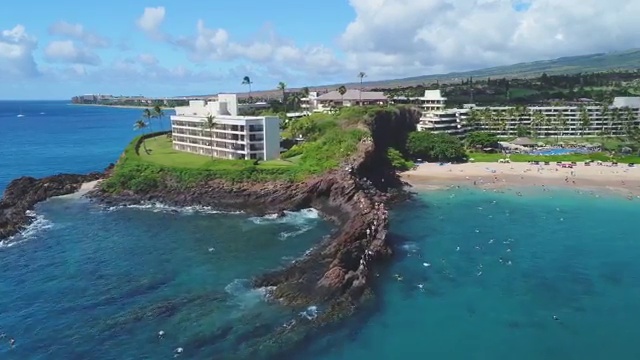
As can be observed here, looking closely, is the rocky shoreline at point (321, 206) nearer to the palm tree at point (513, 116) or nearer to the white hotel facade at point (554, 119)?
the white hotel facade at point (554, 119)

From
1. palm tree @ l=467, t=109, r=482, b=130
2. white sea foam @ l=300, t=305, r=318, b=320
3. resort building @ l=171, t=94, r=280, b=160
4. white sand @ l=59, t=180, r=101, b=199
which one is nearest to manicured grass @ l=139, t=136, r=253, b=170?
resort building @ l=171, t=94, r=280, b=160

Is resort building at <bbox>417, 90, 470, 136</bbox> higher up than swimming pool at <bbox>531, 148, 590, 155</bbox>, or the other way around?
resort building at <bbox>417, 90, 470, 136</bbox>

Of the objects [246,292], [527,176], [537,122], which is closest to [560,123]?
[537,122]

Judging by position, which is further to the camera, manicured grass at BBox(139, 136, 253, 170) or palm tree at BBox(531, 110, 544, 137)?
palm tree at BBox(531, 110, 544, 137)

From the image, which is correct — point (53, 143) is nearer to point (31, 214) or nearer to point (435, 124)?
point (31, 214)

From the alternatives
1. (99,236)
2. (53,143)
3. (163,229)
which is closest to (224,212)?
(163,229)

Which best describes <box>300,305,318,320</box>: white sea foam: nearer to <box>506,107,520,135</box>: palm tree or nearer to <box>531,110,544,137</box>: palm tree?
<box>506,107,520,135</box>: palm tree

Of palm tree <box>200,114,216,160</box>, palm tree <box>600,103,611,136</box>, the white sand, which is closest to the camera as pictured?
the white sand
